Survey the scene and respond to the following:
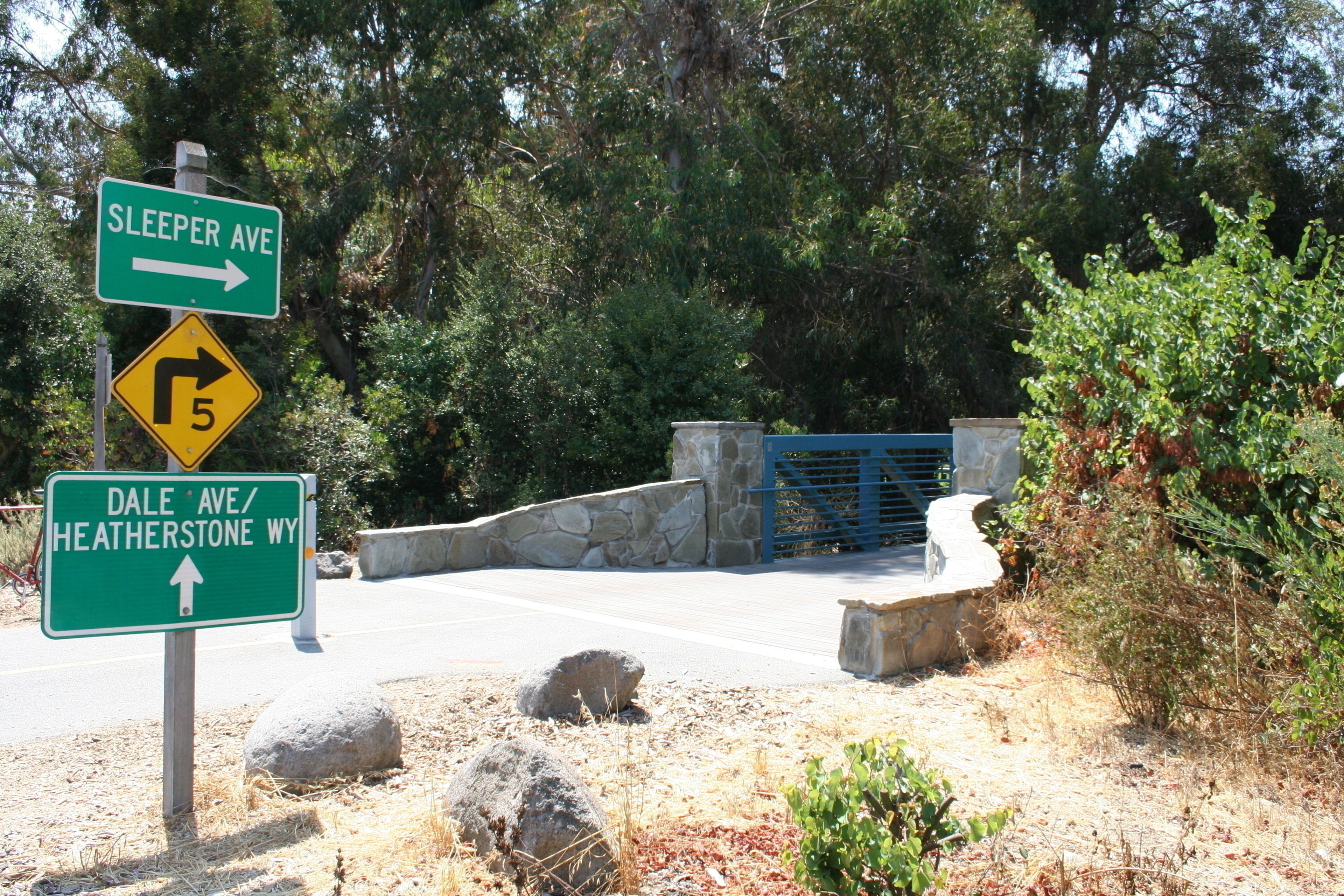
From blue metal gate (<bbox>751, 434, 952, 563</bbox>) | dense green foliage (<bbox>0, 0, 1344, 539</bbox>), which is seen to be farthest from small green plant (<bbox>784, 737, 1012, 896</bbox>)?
dense green foliage (<bbox>0, 0, 1344, 539</bbox>)

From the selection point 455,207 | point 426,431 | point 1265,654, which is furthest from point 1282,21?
point 1265,654

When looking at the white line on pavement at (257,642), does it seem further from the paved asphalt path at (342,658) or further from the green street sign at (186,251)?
the green street sign at (186,251)

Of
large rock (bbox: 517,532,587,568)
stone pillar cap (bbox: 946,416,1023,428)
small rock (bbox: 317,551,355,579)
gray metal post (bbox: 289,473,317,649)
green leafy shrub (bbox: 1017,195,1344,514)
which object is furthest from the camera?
large rock (bbox: 517,532,587,568)

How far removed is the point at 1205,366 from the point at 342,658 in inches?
219

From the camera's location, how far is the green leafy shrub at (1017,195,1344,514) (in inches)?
227

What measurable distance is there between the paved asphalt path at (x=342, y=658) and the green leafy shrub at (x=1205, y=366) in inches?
89.7

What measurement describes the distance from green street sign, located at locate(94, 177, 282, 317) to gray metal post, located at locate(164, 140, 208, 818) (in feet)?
0.37

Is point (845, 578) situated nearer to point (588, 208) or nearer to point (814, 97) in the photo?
point (588, 208)

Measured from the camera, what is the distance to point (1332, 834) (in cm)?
397

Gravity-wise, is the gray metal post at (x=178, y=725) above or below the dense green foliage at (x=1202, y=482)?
below

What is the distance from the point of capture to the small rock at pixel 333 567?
35.5 feet

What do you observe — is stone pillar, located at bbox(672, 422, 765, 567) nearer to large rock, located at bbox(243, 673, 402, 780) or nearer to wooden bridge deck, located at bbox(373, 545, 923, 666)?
wooden bridge deck, located at bbox(373, 545, 923, 666)

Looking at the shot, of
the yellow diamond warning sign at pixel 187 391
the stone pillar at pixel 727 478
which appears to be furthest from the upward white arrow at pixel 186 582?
the stone pillar at pixel 727 478

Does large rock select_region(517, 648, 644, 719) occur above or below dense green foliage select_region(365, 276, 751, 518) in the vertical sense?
below
